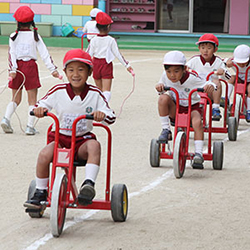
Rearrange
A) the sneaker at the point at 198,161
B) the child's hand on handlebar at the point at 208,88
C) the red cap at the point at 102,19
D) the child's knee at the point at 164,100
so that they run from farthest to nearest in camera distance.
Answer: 1. the red cap at the point at 102,19
2. the child's knee at the point at 164,100
3. the child's hand on handlebar at the point at 208,88
4. the sneaker at the point at 198,161

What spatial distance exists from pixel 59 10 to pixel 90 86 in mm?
17651

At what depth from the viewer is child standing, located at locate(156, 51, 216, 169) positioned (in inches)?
267

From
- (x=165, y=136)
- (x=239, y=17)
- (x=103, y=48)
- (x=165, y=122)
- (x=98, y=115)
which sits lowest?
(x=165, y=136)

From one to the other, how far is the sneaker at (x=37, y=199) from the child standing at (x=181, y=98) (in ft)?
7.00

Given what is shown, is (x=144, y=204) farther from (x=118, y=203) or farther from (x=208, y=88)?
(x=208, y=88)

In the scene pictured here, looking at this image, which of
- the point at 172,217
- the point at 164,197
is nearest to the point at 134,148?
the point at 164,197

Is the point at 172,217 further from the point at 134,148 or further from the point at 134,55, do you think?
the point at 134,55

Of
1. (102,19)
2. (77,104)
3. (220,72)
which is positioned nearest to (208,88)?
(220,72)

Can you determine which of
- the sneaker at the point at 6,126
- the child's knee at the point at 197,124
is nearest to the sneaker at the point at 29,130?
the sneaker at the point at 6,126

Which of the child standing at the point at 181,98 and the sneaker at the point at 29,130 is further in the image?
the sneaker at the point at 29,130

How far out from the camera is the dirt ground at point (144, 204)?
4688 mm

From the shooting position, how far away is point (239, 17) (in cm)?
2297

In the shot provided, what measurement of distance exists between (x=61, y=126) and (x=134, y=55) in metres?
14.8

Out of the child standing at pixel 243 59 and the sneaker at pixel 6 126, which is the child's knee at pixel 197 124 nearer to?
the child standing at pixel 243 59
